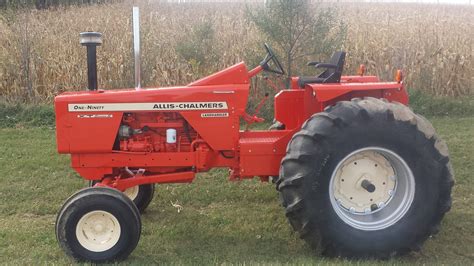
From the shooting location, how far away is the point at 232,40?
10773 mm

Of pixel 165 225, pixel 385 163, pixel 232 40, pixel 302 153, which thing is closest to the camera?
pixel 302 153

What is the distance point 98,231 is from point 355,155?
2013 mm

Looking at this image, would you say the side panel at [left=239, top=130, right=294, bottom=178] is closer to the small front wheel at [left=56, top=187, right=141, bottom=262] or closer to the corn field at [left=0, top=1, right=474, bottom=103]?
the small front wheel at [left=56, top=187, right=141, bottom=262]

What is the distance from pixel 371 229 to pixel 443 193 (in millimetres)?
585

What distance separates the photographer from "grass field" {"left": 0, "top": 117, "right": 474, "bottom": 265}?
412 cm

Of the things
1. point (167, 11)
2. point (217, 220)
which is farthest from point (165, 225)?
point (167, 11)

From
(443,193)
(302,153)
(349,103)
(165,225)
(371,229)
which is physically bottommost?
(165,225)

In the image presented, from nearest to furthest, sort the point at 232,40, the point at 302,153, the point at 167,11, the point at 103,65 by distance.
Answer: the point at 302,153 → the point at 103,65 → the point at 232,40 → the point at 167,11

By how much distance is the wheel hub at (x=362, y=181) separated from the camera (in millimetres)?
4113

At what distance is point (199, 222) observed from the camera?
16.1 feet

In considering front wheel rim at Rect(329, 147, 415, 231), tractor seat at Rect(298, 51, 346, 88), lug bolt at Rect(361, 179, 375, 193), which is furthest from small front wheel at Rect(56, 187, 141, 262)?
tractor seat at Rect(298, 51, 346, 88)

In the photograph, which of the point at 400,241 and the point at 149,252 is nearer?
the point at 400,241

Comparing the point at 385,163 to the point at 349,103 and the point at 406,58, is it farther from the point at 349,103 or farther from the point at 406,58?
the point at 406,58

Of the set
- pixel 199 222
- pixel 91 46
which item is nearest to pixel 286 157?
pixel 199 222
